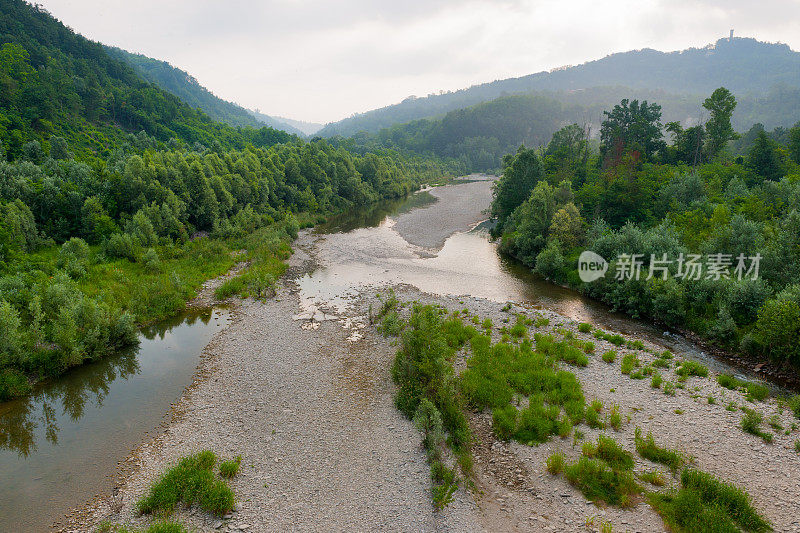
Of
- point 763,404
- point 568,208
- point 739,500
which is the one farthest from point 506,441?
point 568,208

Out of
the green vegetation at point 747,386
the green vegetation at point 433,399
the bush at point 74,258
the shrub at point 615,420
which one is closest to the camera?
the green vegetation at point 433,399

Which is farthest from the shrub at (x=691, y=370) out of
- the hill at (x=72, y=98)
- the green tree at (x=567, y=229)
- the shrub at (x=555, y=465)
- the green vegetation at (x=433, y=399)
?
the hill at (x=72, y=98)

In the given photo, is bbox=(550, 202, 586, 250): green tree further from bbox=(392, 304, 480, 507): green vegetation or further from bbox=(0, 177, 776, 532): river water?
bbox=(392, 304, 480, 507): green vegetation

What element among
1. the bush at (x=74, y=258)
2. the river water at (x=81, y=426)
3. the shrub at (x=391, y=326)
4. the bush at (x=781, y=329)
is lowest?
the river water at (x=81, y=426)

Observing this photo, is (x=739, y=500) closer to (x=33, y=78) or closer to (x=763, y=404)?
(x=763, y=404)

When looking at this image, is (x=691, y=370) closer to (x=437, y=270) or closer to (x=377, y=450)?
(x=377, y=450)

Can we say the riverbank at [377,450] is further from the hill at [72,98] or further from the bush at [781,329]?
the hill at [72,98]

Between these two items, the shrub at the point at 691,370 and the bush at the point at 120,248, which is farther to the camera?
the bush at the point at 120,248
